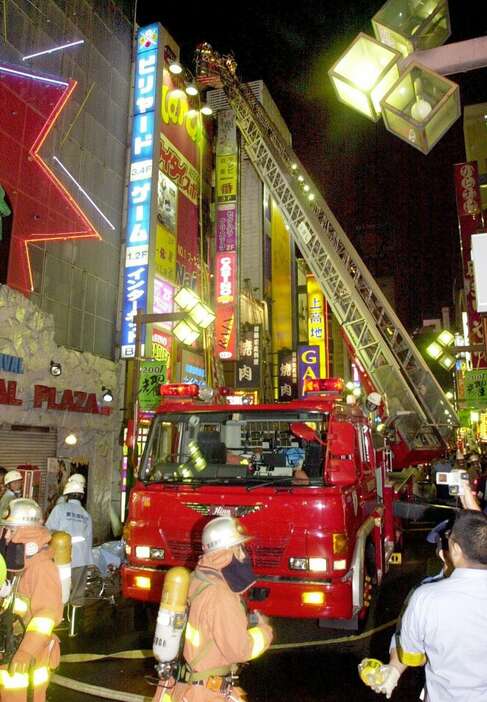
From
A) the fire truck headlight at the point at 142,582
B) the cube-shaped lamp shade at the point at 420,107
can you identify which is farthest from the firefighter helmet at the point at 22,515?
the cube-shaped lamp shade at the point at 420,107

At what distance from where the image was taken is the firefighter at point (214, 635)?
2832 mm

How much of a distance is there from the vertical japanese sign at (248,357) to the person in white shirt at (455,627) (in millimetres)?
19237

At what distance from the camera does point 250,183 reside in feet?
90.3

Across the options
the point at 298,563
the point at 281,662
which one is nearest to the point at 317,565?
the point at 298,563

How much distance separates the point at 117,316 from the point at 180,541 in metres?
11.4

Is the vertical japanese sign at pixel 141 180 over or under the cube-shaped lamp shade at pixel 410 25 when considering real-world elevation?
over

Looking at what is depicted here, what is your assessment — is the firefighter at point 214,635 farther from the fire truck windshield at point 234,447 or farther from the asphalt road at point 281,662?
the fire truck windshield at point 234,447

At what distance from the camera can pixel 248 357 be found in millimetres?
22516

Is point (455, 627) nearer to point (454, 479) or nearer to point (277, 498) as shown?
point (454, 479)

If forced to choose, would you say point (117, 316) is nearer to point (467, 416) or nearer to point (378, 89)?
point (378, 89)

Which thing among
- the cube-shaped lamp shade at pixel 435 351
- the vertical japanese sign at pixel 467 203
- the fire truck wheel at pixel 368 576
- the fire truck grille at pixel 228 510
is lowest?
the fire truck wheel at pixel 368 576

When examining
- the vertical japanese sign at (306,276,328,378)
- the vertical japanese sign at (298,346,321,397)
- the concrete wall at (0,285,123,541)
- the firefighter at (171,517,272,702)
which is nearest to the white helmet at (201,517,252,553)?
the firefighter at (171,517,272,702)

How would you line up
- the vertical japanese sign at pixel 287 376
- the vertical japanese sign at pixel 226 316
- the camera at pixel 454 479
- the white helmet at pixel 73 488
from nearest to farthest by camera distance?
1. the camera at pixel 454 479
2. the white helmet at pixel 73 488
3. the vertical japanese sign at pixel 226 316
4. the vertical japanese sign at pixel 287 376

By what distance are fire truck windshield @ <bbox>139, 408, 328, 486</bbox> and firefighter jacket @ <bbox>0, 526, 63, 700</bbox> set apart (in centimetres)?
264
